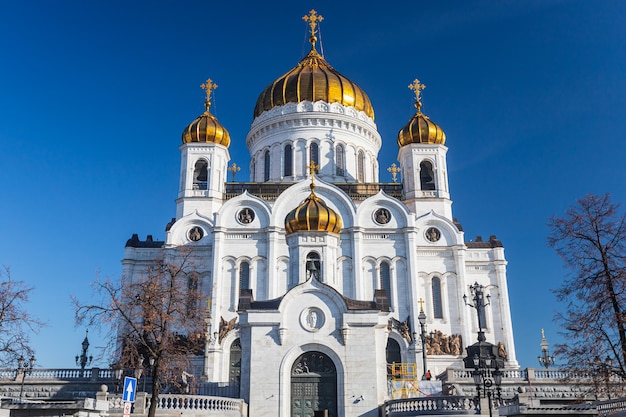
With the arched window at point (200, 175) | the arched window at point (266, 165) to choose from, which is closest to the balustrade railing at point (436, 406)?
the arched window at point (200, 175)

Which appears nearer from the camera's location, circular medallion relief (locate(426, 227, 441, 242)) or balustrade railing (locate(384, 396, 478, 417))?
balustrade railing (locate(384, 396, 478, 417))

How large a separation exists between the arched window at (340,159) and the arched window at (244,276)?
10.1 metres

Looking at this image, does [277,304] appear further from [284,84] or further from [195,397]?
[284,84]

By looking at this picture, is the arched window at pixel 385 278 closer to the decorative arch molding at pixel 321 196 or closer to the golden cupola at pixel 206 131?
the decorative arch molding at pixel 321 196

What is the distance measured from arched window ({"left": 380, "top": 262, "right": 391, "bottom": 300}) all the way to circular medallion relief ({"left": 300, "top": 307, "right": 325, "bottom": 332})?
49.2ft

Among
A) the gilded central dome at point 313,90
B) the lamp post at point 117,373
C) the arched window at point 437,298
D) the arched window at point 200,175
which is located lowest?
the lamp post at point 117,373

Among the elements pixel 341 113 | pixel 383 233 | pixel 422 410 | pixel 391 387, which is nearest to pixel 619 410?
pixel 422 410

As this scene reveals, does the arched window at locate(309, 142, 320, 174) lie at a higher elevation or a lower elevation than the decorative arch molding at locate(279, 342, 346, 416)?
higher

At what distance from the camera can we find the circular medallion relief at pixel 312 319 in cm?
2089

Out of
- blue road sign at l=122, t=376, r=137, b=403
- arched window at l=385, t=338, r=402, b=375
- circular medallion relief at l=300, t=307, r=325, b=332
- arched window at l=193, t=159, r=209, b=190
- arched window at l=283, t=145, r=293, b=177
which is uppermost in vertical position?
arched window at l=283, t=145, r=293, b=177

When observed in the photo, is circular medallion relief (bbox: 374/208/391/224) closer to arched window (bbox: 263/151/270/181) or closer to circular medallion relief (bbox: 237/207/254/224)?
circular medallion relief (bbox: 237/207/254/224)

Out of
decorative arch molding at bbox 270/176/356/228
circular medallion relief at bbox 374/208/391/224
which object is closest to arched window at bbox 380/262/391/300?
circular medallion relief at bbox 374/208/391/224

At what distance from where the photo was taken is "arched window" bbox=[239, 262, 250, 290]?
35531 millimetres

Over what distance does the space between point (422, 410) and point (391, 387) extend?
A: 4.11 m
